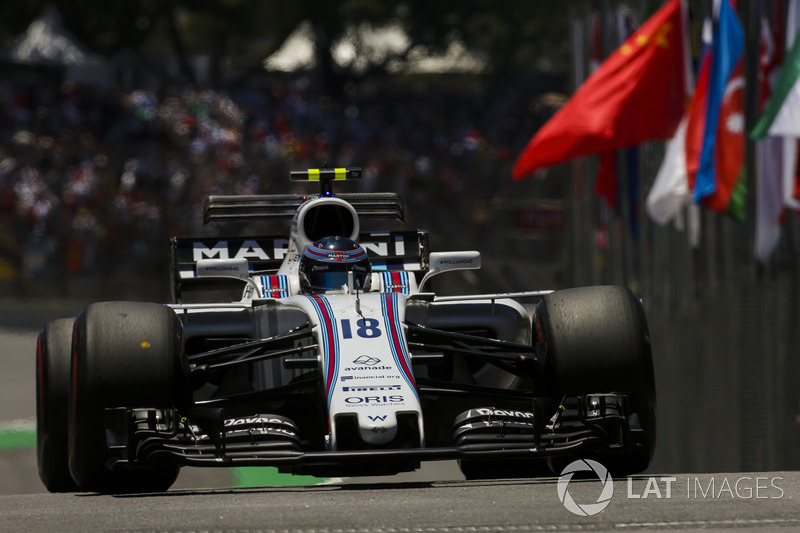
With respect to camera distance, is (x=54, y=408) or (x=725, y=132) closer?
(x=54, y=408)

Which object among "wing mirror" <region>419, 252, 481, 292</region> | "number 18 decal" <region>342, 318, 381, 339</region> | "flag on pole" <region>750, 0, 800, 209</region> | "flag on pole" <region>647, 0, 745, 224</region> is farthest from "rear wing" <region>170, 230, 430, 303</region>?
"flag on pole" <region>647, 0, 745, 224</region>

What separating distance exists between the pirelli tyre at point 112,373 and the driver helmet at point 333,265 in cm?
138

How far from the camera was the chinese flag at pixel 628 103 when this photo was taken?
543 inches

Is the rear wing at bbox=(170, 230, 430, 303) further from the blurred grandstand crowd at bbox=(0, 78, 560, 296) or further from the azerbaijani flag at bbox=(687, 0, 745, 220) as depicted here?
the blurred grandstand crowd at bbox=(0, 78, 560, 296)

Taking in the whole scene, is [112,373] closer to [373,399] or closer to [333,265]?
[373,399]

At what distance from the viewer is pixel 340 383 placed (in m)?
6.43

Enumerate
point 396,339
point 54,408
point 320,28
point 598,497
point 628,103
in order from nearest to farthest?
1. point 598,497
2. point 396,339
3. point 54,408
4. point 628,103
5. point 320,28

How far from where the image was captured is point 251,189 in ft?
73.9

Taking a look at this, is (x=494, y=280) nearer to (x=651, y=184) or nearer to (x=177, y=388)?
(x=651, y=184)

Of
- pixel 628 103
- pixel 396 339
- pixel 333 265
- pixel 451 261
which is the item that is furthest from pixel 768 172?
pixel 396 339

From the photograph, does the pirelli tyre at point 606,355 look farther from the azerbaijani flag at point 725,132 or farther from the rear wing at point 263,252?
the azerbaijani flag at point 725,132

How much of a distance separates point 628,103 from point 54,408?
8089 mm

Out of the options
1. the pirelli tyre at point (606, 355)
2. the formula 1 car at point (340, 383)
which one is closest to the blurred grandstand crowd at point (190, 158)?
the formula 1 car at point (340, 383)

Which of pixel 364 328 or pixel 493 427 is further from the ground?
pixel 364 328
